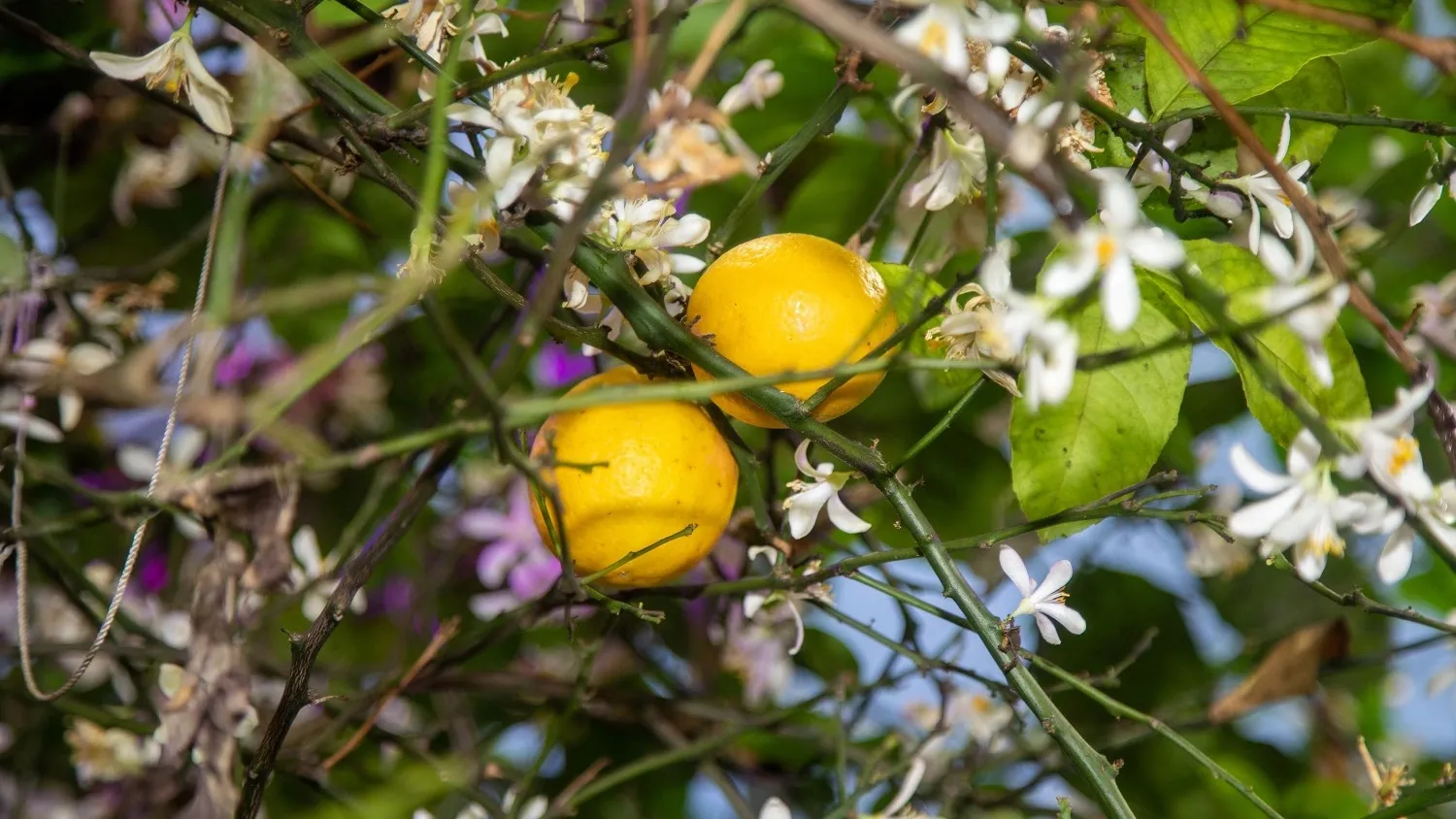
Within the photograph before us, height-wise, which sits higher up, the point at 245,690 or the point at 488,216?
the point at 488,216

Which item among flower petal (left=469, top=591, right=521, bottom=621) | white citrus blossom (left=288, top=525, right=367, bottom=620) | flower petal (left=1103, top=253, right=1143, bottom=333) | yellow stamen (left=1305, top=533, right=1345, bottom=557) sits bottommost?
flower petal (left=469, top=591, right=521, bottom=621)

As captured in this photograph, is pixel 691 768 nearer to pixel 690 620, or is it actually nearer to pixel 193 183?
pixel 690 620

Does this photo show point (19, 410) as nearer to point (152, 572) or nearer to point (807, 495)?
point (152, 572)

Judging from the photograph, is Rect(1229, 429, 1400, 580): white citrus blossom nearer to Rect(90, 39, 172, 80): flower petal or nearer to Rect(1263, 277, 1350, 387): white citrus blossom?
Rect(1263, 277, 1350, 387): white citrus blossom

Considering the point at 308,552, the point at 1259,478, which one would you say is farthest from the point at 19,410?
the point at 1259,478

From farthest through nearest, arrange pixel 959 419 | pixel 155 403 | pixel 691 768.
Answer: pixel 691 768 → pixel 959 419 → pixel 155 403

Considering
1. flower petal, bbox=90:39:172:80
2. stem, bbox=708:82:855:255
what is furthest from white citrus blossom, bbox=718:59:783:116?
flower petal, bbox=90:39:172:80

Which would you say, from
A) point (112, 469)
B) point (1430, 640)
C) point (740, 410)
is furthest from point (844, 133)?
point (112, 469)
